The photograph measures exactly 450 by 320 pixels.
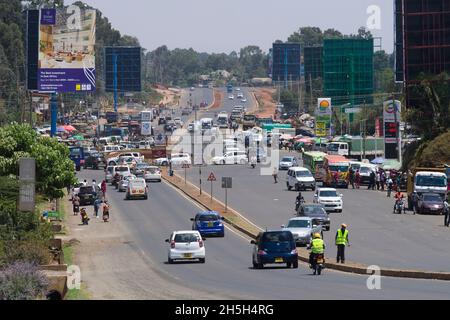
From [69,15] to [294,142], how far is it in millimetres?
44764

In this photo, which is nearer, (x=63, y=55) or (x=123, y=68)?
(x=63, y=55)

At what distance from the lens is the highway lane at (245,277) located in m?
28.9

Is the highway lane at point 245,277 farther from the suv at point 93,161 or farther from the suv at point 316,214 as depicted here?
the suv at point 93,161

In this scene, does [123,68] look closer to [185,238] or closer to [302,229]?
[302,229]

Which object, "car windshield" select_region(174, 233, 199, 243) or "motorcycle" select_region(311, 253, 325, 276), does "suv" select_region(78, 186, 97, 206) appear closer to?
"car windshield" select_region(174, 233, 199, 243)

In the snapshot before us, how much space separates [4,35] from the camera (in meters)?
170

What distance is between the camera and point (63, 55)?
8919 cm

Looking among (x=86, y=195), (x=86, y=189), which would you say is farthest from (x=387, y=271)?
(x=86, y=195)

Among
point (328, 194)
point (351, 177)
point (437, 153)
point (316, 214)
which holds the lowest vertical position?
point (316, 214)

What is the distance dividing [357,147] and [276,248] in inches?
3037

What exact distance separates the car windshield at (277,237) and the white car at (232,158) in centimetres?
6733

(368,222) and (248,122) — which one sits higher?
(248,122)
